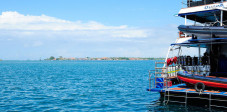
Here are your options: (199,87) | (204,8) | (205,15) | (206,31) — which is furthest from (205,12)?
(199,87)

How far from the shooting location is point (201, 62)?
17.5 m

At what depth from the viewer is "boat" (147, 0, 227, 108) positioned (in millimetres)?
13766

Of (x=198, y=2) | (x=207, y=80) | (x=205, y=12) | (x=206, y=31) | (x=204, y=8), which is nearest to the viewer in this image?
(x=207, y=80)

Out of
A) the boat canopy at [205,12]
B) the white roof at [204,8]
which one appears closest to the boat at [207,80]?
the boat canopy at [205,12]

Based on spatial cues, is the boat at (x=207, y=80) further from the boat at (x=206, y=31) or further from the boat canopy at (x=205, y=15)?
the boat canopy at (x=205, y=15)

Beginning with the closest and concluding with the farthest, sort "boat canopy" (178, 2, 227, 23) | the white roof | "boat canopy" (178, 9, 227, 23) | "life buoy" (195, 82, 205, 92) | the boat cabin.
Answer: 1. "life buoy" (195, 82, 205, 92)
2. the white roof
3. "boat canopy" (178, 2, 227, 23)
4. "boat canopy" (178, 9, 227, 23)
5. the boat cabin

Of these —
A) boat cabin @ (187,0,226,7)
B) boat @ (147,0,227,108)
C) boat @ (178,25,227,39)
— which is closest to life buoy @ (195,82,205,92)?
boat @ (147,0,227,108)

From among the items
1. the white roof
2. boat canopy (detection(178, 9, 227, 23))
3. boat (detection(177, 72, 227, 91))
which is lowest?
boat (detection(177, 72, 227, 91))

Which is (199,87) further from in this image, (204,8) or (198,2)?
(198,2)

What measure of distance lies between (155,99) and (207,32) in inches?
258

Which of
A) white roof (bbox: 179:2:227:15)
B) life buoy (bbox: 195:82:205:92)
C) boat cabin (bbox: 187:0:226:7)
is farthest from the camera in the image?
boat cabin (bbox: 187:0:226:7)

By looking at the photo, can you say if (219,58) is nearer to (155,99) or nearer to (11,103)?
(155,99)

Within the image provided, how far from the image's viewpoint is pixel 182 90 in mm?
14438

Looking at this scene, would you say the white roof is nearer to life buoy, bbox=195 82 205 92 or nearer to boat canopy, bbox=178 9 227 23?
boat canopy, bbox=178 9 227 23
